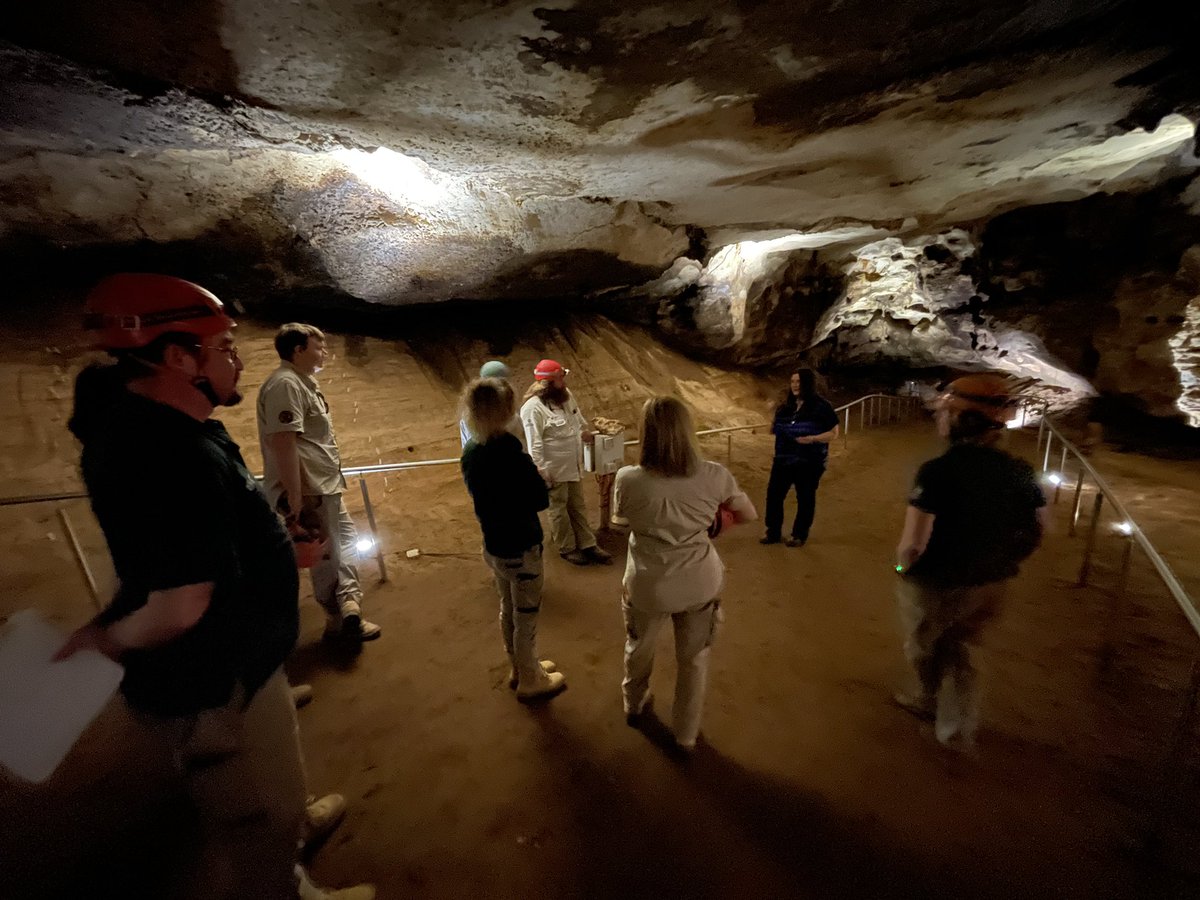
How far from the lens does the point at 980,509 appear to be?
2359 mm

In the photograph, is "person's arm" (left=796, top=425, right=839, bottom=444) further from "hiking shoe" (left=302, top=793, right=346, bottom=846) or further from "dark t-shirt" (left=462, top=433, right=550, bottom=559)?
"hiking shoe" (left=302, top=793, right=346, bottom=846)

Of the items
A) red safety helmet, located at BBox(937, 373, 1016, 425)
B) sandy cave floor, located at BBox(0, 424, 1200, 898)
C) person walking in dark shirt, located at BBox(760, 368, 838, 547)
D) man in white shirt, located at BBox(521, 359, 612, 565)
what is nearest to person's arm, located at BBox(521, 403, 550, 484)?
man in white shirt, located at BBox(521, 359, 612, 565)

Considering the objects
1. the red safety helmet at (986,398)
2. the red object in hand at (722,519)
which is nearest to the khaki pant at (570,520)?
the red object in hand at (722,519)

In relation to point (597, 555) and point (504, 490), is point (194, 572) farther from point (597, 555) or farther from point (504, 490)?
point (597, 555)

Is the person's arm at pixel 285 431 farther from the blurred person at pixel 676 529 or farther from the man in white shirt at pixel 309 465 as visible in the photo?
the blurred person at pixel 676 529

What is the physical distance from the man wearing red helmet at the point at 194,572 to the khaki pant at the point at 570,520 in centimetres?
320

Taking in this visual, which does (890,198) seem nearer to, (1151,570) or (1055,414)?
(1151,570)

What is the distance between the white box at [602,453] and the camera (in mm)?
4754

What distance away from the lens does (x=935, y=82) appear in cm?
316

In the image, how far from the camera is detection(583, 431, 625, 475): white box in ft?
15.6

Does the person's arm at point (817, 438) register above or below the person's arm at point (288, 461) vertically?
below

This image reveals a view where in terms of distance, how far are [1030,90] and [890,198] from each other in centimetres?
244

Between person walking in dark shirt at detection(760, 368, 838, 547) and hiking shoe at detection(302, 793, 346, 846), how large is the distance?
13.5ft

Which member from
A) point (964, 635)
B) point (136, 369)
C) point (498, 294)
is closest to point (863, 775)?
point (964, 635)
